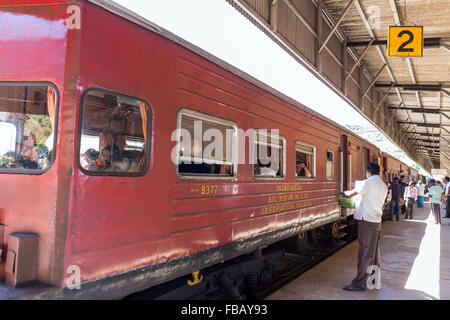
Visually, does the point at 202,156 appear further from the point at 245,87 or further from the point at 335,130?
the point at 335,130

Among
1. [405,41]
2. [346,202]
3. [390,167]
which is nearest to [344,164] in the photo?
[346,202]

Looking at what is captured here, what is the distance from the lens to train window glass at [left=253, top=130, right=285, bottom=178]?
463 cm

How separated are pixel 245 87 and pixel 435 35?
9.02 metres

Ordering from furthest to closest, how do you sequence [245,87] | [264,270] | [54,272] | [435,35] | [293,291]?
[435,35] < [264,270] < [293,291] < [245,87] < [54,272]

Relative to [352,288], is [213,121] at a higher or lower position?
higher

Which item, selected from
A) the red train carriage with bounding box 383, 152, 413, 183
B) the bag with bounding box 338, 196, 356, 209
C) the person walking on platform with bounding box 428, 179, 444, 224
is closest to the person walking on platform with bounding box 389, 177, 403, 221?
the red train carriage with bounding box 383, 152, 413, 183

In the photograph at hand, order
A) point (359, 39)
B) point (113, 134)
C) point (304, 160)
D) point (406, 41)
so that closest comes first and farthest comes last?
point (113, 134) → point (304, 160) → point (406, 41) → point (359, 39)

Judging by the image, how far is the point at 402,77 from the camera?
1483 centimetres

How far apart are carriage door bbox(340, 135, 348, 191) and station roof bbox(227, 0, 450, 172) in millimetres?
2125

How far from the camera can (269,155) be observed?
497cm

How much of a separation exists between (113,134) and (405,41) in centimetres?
696

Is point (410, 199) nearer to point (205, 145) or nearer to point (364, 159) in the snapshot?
point (364, 159)

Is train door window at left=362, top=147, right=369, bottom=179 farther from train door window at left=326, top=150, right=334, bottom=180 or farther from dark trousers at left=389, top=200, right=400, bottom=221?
dark trousers at left=389, top=200, right=400, bottom=221
